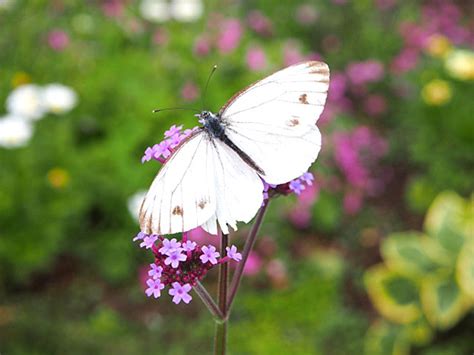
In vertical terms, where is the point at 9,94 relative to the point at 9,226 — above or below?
above

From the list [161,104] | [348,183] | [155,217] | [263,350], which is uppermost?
[161,104]

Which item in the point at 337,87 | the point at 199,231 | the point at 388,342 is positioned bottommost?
the point at 388,342

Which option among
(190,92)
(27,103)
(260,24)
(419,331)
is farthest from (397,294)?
(260,24)

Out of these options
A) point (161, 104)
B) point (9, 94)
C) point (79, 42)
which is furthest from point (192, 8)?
point (9, 94)

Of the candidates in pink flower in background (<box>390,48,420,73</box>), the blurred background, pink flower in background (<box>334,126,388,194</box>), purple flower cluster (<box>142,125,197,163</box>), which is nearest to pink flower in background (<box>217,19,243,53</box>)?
the blurred background

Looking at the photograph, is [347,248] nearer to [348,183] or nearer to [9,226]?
[348,183]

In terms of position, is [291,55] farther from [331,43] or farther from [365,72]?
[331,43]

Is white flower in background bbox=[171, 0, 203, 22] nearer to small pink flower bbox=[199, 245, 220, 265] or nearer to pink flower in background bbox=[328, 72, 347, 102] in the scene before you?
pink flower in background bbox=[328, 72, 347, 102]
